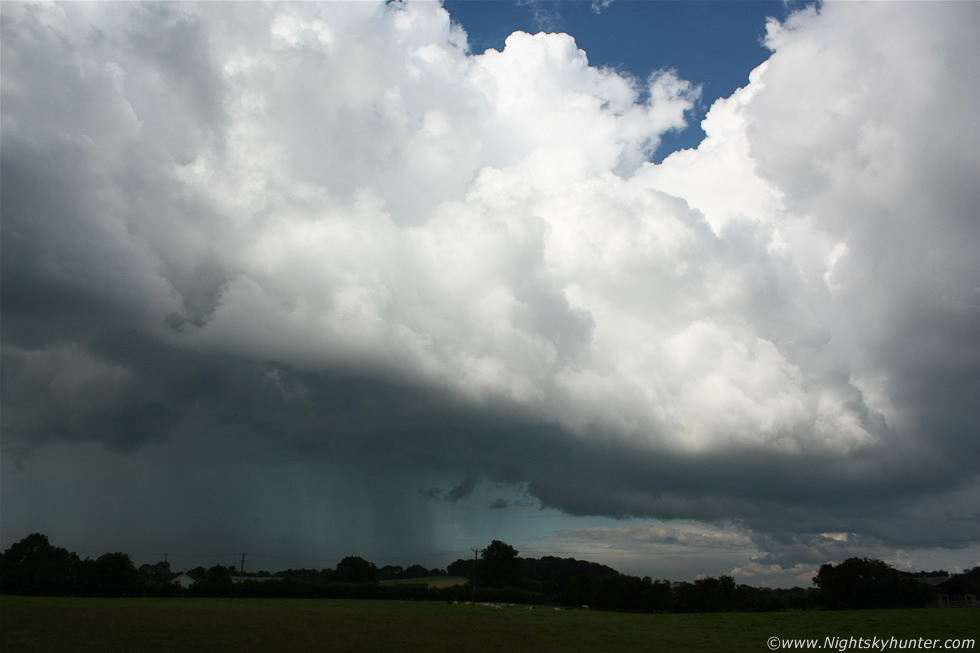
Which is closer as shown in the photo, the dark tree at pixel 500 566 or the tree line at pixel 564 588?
the tree line at pixel 564 588

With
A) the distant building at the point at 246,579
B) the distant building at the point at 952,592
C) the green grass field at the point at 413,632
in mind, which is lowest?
the distant building at the point at 246,579

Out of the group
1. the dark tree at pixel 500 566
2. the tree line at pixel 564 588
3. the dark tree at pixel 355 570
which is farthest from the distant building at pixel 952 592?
the dark tree at pixel 355 570

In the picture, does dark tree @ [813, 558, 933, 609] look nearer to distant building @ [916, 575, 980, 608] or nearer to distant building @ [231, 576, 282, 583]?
distant building @ [916, 575, 980, 608]

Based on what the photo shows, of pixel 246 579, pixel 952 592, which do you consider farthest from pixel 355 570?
pixel 952 592

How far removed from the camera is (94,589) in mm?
119250

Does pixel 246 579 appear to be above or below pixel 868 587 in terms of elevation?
below

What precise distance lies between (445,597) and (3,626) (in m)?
102

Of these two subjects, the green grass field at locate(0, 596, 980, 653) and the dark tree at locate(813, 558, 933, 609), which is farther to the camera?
the dark tree at locate(813, 558, 933, 609)

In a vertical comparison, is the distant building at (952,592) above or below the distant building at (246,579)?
above

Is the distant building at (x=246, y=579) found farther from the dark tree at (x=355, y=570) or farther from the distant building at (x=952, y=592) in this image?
the distant building at (x=952, y=592)

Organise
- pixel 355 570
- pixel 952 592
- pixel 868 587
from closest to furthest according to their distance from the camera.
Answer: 1. pixel 868 587
2. pixel 952 592
3. pixel 355 570

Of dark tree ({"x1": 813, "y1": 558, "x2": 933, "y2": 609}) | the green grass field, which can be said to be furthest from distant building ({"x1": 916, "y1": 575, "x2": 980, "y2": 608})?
the green grass field

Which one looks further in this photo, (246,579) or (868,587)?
(246,579)

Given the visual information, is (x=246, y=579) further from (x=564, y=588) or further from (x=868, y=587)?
(x=868, y=587)
